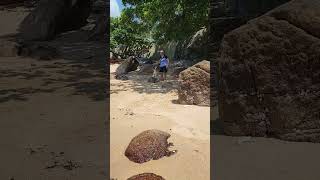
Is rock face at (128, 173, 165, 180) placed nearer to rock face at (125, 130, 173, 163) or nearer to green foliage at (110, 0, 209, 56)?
rock face at (125, 130, 173, 163)

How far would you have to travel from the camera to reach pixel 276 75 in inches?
246

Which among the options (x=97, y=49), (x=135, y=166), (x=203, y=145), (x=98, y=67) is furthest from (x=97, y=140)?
(x=97, y=49)

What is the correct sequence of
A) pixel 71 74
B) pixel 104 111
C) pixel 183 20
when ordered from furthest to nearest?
pixel 183 20 < pixel 71 74 < pixel 104 111

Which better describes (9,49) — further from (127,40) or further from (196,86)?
(127,40)

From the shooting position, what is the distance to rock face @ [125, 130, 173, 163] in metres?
5.97

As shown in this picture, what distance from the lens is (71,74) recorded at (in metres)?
11.2

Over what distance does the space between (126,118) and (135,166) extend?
9.01 ft

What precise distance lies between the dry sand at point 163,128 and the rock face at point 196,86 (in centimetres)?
32

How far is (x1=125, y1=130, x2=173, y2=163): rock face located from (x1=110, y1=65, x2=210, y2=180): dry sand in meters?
0.10

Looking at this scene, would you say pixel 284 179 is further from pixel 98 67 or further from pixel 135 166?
pixel 98 67

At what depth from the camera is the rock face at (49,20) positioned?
1496cm

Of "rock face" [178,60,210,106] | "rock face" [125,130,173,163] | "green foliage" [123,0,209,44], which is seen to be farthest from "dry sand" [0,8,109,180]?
"green foliage" [123,0,209,44]

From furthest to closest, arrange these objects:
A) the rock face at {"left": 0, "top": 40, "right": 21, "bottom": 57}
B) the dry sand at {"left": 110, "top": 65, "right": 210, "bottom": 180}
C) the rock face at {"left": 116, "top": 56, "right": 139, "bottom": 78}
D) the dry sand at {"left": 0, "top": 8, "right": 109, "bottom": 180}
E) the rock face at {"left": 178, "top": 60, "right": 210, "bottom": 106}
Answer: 1. the rock face at {"left": 116, "top": 56, "right": 139, "bottom": 78}
2. the rock face at {"left": 0, "top": 40, "right": 21, "bottom": 57}
3. the rock face at {"left": 178, "top": 60, "right": 210, "bottom": 106}
4. the dry sand at {"left": 110, "top": 65, "right": 210, "bottom": 180}
5. the dry sand at {"left": 0, "top": 8, "right": 109, "bottom": 180}

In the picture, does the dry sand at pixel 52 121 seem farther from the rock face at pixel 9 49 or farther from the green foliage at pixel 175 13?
the green foliage at pixel 175 13
